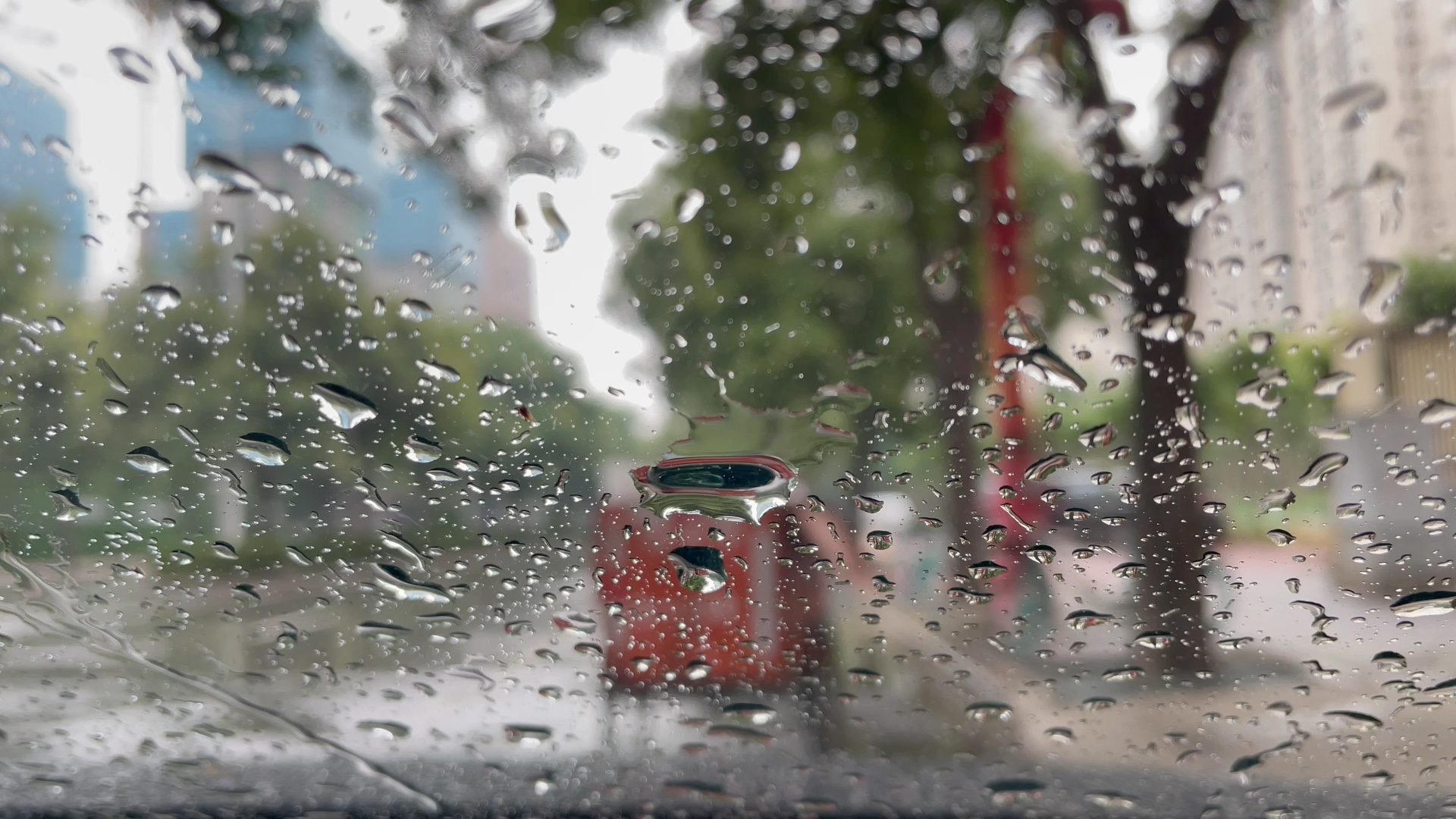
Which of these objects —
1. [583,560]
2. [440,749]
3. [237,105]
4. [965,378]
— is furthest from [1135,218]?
[440,749]

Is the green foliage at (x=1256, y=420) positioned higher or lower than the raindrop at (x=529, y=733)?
higher

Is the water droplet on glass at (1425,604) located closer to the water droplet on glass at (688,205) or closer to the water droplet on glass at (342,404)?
the water droplet on glass at (688,205)

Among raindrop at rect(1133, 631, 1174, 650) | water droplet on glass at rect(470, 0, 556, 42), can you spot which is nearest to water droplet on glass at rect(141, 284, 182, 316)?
water droplet on glass at rect(470, 0, 556, 42)

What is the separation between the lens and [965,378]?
82.0 inches

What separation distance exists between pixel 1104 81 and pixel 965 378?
707mm

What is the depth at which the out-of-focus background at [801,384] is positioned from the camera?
1.96 meters

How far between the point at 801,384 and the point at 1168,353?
2.71 ft

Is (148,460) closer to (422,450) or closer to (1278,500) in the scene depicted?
(422,450)

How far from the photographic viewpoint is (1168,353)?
6.65ft

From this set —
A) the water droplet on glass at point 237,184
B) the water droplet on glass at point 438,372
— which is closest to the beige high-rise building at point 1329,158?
the water droplet on glass at point 438,372

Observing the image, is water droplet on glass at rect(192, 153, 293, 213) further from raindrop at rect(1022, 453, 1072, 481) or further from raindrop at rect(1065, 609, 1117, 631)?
raindrop at rect(1065, 609, 1117, 631)

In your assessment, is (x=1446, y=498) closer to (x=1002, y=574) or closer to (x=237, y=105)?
(x=1002, y=574)

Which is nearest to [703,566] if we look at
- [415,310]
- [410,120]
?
[415,310]

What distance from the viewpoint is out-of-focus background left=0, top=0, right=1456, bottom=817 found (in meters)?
1.96
